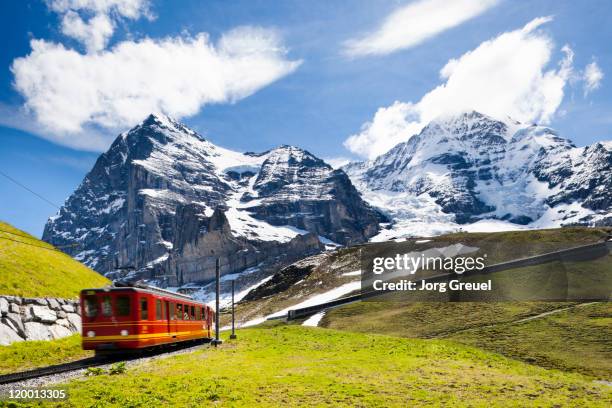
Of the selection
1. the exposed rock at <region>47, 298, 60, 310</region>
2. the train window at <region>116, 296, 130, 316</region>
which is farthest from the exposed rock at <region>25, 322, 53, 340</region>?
the train window at <region>116, 296, 130, 316</region>

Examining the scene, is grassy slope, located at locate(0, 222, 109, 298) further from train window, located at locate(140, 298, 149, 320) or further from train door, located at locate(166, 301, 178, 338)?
train window, located at locate(140, 298, 149, 320)

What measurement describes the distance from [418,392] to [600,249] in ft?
214

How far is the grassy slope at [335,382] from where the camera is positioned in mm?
18688

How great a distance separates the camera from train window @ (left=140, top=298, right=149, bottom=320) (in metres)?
29.0

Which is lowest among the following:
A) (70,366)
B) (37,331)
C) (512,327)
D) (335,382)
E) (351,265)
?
(512,327)

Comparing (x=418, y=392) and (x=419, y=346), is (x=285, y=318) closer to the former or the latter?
(x=419, y=346)

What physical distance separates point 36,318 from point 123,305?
7713 millimetres

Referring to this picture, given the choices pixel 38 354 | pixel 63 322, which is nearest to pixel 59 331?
pixel 63 322

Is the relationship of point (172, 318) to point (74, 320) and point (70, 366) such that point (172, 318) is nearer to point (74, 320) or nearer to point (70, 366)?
point (74, 320)

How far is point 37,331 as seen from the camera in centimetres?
3128

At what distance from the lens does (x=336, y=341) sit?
42.5 metres

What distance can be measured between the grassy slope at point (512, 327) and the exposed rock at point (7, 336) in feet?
113

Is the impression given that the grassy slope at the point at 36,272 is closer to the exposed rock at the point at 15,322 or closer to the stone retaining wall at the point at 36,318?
the stone retaining wall at the point at 36,318

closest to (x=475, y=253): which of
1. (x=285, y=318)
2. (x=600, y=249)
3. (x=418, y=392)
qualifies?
(x=600, y=249)
